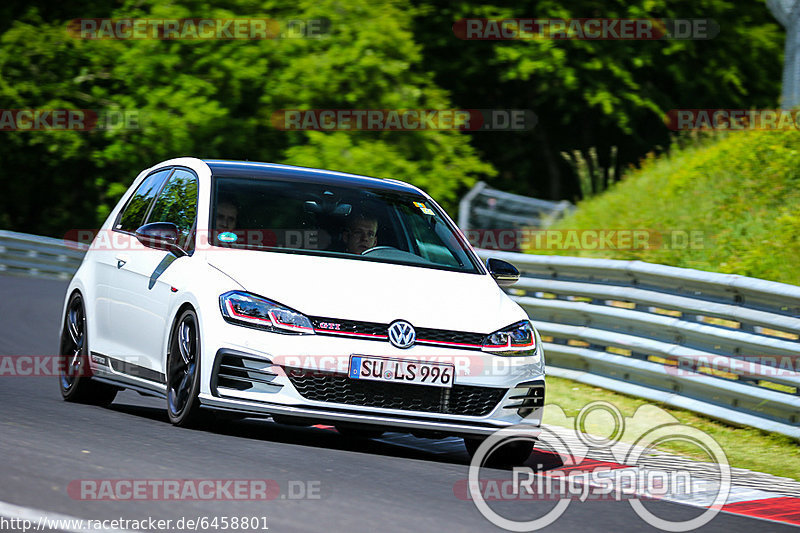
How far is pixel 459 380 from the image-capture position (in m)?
7.55

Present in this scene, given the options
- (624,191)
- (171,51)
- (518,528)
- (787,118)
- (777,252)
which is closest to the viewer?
(518,528)

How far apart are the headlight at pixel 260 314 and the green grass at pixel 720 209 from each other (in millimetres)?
6015

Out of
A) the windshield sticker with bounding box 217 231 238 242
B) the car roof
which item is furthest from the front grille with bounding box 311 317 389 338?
the car roof

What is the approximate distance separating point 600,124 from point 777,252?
1711 cm

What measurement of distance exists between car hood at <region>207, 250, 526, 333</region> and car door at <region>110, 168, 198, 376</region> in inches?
21.8

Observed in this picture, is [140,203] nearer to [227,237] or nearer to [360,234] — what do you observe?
[227,237]

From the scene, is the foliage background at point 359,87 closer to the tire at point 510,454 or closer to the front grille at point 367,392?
the tire at point 510,454

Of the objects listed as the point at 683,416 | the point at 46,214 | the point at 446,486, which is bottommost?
the point at 46,214

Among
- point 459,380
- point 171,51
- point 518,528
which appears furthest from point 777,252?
point 171,51

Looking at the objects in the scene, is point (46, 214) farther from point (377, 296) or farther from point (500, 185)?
point (377, 296)

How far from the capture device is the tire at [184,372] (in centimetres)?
767

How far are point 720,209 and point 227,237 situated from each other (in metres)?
7.82

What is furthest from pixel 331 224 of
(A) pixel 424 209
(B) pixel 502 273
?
(B) pixel 502 273

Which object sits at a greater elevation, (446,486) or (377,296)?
(377,296)
